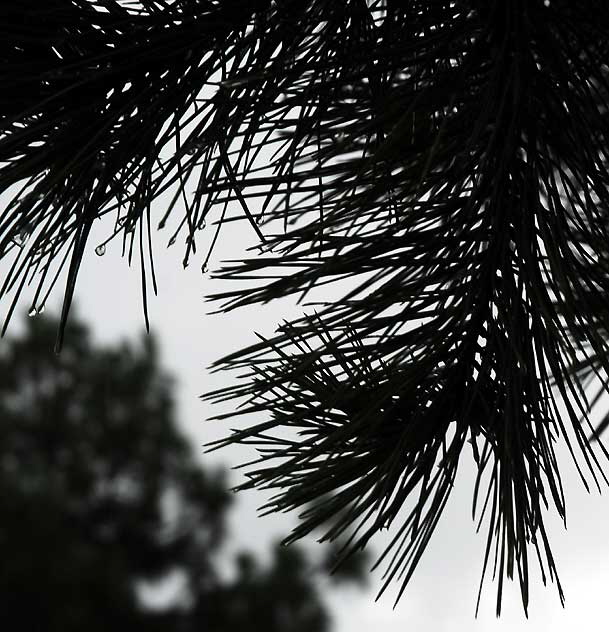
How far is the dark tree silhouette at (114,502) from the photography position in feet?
12.0

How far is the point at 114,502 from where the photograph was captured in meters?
4.14

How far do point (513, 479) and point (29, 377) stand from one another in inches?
158

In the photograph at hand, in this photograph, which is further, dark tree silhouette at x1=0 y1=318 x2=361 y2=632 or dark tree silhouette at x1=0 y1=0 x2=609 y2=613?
dark tree silhouette at x1=0 y1=318 x2=361 y2=632

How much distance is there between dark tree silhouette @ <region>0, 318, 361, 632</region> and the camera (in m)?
3.67

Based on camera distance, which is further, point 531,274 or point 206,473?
point 206,473

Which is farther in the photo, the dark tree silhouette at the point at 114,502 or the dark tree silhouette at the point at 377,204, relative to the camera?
the dark tree silhouette at the point at 114,502

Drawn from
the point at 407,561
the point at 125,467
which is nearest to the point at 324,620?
the point at 125,467

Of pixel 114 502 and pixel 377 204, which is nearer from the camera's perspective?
pixel 377 204

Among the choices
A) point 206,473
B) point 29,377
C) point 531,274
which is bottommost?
point 531,274

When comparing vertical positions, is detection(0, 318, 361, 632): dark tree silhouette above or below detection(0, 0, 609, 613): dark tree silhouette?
above

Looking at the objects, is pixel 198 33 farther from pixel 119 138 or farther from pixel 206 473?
pixel 206 473

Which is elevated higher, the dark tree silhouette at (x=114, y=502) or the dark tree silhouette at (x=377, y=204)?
the dark tree silhouette at (x=114, y=502)

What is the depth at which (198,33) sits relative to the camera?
0.47 metres

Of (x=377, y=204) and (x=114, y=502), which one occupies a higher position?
(x=114, y=502)
